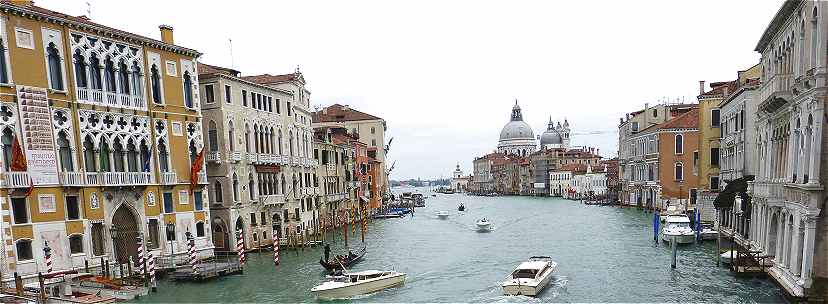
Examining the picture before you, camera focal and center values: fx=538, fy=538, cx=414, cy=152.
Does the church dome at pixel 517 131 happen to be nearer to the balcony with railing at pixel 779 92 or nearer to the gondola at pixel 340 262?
the gondola at pixel 340 262

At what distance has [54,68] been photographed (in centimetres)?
1639

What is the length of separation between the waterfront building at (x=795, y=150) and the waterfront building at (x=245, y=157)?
750 inches

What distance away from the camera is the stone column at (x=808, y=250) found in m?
12.0

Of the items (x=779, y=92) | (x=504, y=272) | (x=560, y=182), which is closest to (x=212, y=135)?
(x=504, y=272)

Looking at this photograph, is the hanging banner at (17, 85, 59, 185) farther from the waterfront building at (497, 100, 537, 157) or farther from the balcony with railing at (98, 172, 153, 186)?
the waterfront building at (497, 100, 537, 157)

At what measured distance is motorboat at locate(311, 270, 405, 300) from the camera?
16406mm

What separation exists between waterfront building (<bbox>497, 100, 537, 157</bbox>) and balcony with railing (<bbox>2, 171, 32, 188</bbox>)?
13105 centimetres

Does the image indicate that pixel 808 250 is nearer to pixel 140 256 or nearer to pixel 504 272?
pixel 504 272

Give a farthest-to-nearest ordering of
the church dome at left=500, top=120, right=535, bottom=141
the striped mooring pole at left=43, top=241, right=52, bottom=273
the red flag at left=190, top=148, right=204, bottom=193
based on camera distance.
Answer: the church dome at left=500, top=120, right=535, bottom=141 < the red flag at left=190, top=148, right=204, bottom=193 < the striped mooring pole at left=43, top=241, right=52, bottom=273

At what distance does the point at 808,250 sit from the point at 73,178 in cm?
1999

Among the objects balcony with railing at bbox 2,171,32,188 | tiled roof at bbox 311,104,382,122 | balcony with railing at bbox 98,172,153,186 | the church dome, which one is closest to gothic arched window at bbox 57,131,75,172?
balcony with railing at bbox 98,172,153,186

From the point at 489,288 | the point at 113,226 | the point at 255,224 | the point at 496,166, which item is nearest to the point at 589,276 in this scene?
the point at 489,288

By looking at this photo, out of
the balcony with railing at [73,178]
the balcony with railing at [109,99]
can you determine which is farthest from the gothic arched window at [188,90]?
the balcony with railing at [73,178]

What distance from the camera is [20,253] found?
15.6m
